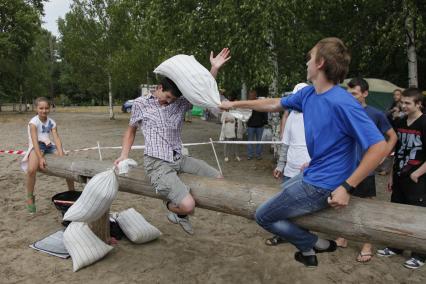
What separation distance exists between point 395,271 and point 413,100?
5.97 feet

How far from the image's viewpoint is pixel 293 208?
2582 millimetres

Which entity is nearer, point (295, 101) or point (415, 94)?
point (295, 101)

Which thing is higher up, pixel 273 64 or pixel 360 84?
pixel 273 64

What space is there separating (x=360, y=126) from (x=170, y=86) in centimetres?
177

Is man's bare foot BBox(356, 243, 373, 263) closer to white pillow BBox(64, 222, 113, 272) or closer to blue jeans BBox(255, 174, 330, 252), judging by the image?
blue jeans BBox(255, 174, 330, 252)

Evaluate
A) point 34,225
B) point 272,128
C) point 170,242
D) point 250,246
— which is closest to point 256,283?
point 250,246

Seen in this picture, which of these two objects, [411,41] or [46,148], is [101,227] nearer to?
[46,148]

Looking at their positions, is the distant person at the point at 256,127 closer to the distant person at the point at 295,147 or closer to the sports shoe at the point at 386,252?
the distant person at the point at 295,147


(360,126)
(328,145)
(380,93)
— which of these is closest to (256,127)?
(380,93)

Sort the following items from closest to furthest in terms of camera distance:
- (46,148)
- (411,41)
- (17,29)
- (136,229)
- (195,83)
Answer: (195,83), (136,229), (46,148), (411,41), (17,29)

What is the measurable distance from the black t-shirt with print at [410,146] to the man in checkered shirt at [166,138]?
2.12 meters

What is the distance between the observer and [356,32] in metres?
11.2

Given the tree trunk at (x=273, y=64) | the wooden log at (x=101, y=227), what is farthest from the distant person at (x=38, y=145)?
the tree trunk at (x=273, y=64)

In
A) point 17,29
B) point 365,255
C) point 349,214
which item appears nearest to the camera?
point 349,214
